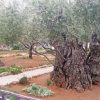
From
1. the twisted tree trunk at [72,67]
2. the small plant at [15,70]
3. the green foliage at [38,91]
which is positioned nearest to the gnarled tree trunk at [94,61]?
the twisted tree trunk at [72,67]

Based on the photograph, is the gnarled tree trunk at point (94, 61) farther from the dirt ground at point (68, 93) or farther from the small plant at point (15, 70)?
the small plant at point (15, 70)

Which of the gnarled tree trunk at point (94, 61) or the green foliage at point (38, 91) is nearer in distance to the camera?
the green foliage at point (38, 91)

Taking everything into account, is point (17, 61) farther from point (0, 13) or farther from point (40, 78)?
point (0, 13)

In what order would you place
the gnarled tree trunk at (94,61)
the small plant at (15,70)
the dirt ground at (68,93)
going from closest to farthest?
the dirt ground at (68,93), the gnarled tree trunk at (94,61), the small plant at (15,70)

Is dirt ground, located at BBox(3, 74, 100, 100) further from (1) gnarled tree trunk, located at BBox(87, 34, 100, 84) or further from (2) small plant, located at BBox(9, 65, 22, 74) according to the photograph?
(2) small plant, located at BBox(9, 65, 22, 74)

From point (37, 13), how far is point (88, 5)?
214 cm

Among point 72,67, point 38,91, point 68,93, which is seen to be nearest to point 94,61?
point 72,67

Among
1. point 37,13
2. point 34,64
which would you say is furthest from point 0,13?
point 34,64

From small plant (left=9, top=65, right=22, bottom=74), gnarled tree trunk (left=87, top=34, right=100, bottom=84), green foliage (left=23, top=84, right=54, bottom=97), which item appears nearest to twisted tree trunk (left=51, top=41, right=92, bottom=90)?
gnarled tree trunk (left=87, top=34, right=100, bottom=84)

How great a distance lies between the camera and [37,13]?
14086 millimetres

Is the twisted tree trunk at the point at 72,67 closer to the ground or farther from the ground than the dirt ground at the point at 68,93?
farther from the ground

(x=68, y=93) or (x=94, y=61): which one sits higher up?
(x=94, y=61)

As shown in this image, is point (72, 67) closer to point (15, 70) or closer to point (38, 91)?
point (38, 91)

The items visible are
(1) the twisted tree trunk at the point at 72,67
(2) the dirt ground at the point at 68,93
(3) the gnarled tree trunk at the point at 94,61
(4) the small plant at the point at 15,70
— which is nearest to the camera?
(2) the dirt ground at the point at 68,93
